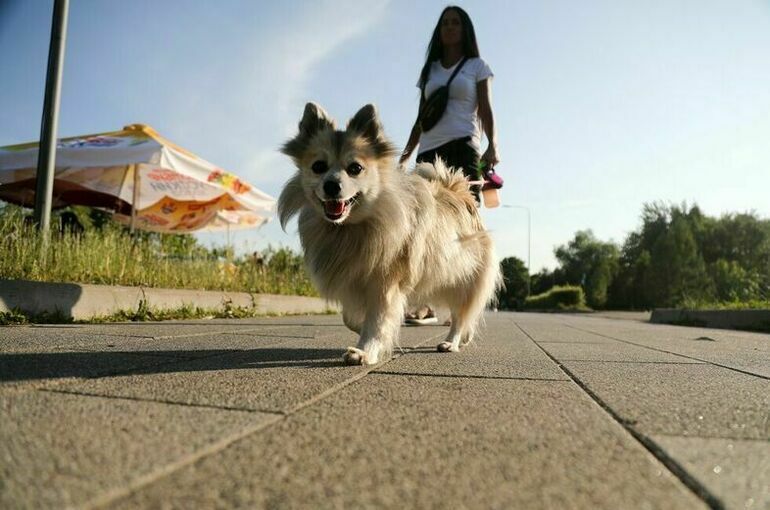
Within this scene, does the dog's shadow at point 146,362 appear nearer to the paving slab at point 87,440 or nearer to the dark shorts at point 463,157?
the paving slab at point 87,440

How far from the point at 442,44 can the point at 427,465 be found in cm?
496

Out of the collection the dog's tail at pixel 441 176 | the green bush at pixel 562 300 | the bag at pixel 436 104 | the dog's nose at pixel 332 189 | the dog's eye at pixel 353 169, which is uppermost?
the bag at pixel 436 104

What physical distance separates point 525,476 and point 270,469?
0.54 metres

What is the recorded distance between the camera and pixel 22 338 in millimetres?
3252

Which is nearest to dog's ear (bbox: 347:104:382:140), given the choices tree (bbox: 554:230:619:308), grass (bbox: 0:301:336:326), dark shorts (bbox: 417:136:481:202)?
dark shorts (bbox: 417:136:481:202)

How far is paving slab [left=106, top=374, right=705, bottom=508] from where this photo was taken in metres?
0.95

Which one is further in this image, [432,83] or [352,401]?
[432,83]

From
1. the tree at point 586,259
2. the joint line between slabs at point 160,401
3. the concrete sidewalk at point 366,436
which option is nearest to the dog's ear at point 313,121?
the concrete sidewalk at point 366,436

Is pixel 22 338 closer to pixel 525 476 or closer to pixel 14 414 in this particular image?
pixel 14 414

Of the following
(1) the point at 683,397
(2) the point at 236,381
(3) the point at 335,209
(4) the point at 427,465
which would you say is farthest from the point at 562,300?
(4) the point at 427,465

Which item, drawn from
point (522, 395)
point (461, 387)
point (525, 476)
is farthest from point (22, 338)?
point (525, 476)

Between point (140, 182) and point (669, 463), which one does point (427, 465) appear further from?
point (140, 182)

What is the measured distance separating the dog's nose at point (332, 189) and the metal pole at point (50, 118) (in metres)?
4.13

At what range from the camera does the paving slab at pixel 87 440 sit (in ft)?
3.02
